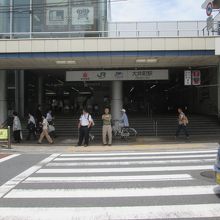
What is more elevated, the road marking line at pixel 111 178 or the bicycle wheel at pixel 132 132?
the bicycle wheel at pixel 132 132

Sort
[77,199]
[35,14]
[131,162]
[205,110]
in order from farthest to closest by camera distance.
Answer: [205,110], [35,14], [131,162], [77,199]

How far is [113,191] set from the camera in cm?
913

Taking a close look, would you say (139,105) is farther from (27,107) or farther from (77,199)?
(77,199)

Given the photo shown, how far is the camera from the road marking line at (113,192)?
8719 millimetres

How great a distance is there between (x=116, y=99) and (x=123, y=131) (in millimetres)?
3836

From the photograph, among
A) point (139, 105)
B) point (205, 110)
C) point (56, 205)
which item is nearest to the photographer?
point (56, 205)

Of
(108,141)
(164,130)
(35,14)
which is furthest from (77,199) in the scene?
(164,130)

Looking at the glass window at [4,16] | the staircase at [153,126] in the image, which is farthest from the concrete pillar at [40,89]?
the glass window at [4,16]

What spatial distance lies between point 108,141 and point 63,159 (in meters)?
5.91

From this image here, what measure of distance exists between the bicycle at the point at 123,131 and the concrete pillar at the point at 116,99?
26.8 inches

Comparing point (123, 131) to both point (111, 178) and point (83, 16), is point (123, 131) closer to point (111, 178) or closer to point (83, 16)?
point (83, 16)

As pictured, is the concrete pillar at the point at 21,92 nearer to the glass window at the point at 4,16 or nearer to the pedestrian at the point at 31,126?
the glass window at the point at 4,16

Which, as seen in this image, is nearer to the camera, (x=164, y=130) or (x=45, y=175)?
(x=45, y=175)

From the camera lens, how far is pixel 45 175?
11.5 metres
